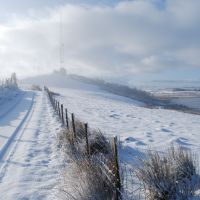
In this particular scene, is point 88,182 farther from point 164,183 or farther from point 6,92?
point 6,92

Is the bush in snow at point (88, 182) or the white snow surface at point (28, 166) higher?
the bush in snow at point (88, 182)

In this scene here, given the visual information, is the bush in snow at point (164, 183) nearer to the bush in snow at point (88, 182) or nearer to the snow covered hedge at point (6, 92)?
the bush in snow at point (88, 182)

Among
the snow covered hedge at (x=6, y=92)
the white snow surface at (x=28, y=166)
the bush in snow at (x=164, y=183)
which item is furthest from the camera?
the snow covered hedge at (x=6, y=92)

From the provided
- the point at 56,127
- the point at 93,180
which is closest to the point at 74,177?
the point at 93,180

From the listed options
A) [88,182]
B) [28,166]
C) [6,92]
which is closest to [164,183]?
[88,182]

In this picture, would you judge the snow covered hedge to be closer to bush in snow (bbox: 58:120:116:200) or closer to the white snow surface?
the white snow surface

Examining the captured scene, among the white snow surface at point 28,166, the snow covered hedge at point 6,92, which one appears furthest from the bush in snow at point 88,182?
the snow covered hedge at point 6,92

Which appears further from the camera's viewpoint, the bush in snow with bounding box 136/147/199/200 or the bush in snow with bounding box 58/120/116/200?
the bush in snow with bounding box 58/120/116/200

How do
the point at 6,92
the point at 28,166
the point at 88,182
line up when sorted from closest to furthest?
1. the point at 88,182
2. the point at 28,166
3. the point at 6,92

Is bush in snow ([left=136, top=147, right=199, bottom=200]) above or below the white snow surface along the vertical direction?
above

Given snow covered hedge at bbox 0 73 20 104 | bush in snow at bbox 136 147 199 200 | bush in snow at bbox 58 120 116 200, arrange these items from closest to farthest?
bush in snow at bbox 136 147 199 200 → bush in snow at bbox 58 120 116 200 → snow covered hedge at bbox 0 73 20 104

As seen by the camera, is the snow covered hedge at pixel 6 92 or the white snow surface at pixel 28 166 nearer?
the white snow surface at pixel 28 166

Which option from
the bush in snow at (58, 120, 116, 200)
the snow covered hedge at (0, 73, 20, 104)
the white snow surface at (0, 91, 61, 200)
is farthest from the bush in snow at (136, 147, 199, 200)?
the snow covered hedge at (0, 73, 20, 104)

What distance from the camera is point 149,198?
5586 millimetres
